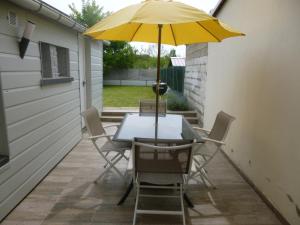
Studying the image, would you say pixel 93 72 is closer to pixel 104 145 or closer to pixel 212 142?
pixel 104 145

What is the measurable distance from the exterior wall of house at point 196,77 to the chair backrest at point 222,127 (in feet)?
10.7

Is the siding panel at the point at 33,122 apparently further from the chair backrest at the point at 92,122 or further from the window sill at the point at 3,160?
the chair backrest at the point at 92,122

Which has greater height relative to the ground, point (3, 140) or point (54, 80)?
point (54, 80)

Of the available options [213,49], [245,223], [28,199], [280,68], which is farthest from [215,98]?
[28,199]

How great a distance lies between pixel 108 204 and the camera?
2.88 metres

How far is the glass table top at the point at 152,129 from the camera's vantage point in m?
2.90

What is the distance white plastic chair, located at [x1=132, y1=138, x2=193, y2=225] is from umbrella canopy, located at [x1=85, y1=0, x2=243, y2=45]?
3.38ft

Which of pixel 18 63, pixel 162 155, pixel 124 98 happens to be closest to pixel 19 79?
pixel 18 63

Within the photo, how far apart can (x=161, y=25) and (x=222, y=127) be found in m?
1.50

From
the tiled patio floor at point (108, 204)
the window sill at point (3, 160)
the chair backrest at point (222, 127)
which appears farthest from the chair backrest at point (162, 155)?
the window sill at point (3, 160)

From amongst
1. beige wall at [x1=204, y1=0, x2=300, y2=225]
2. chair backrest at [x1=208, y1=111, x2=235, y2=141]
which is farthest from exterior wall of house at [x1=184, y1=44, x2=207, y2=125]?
chair backrest at [x1=208, y1=111, x2=235, y2=141]

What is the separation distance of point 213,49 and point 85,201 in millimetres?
4326

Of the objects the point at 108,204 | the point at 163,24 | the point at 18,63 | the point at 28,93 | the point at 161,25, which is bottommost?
the point at 108,204

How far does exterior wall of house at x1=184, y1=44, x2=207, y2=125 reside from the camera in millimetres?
6784
